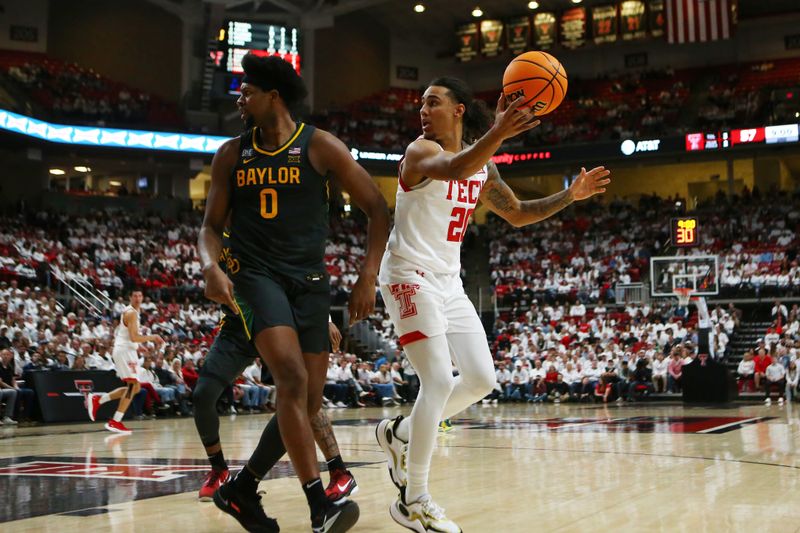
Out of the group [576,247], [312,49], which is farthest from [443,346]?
[312,49]

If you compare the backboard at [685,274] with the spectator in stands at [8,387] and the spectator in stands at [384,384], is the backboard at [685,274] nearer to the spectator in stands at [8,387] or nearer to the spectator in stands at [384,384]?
the spectator in stands at [384,384]

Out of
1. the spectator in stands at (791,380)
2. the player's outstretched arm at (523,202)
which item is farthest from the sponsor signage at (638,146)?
the player's outstretched arm at (523,202)

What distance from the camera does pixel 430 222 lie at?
4.67 meters

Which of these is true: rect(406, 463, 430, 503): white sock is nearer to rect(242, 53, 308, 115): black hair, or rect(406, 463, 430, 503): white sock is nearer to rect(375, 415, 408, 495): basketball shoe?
rect(375, 415, 408, 495): basketball shoe

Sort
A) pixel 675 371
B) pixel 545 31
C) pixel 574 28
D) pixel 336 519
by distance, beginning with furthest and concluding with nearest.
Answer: pixel 545 31 < pixel 574 28 < pixel 675 371 < pixel 336 519

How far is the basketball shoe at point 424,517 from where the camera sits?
13.1 ft

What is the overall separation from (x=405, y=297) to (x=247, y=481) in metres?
1.16

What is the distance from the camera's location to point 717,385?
19.3 metres

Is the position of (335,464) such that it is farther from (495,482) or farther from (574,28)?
(574,28)

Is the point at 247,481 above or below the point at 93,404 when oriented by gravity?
above

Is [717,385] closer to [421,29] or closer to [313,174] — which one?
[313,174]

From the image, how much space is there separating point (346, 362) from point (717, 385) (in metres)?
8.24

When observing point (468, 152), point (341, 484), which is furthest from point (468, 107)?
point (341, 484)

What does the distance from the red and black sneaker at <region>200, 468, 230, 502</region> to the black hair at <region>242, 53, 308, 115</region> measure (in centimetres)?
227
